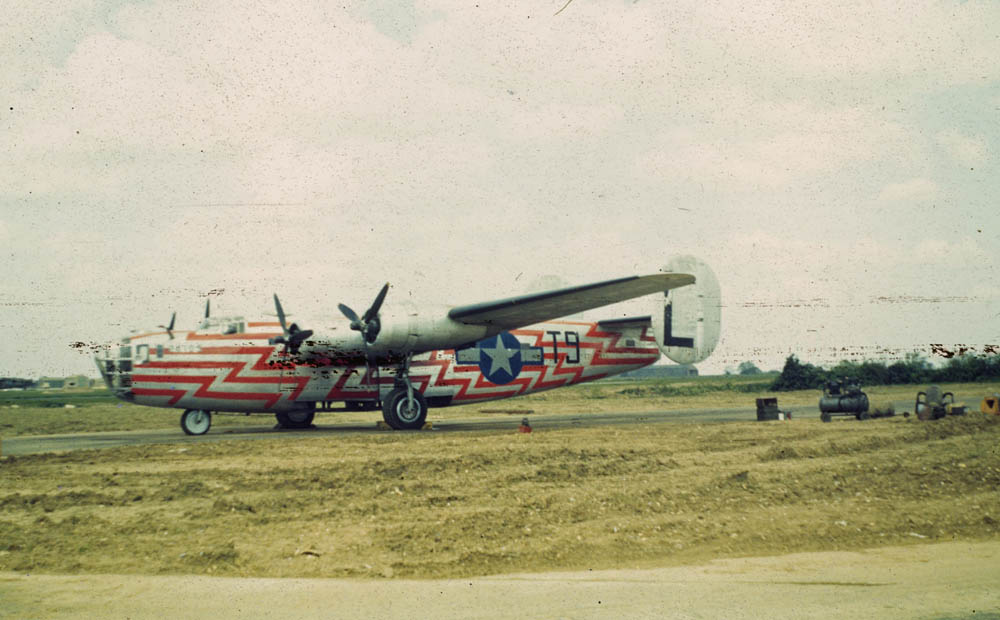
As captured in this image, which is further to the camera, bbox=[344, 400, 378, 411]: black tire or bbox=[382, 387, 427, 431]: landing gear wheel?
bbox=[344, 400, 378, 411]: black tire

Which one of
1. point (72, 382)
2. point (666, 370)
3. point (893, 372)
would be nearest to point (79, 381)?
point (72, 382)

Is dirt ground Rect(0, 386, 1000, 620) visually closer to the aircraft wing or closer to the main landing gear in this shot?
the aircraft wing

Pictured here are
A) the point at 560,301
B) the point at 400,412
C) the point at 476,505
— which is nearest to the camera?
the point at 476,505

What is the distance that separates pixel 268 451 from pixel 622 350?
12484 mm

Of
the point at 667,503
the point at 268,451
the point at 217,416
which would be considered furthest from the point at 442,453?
the point at 217,416

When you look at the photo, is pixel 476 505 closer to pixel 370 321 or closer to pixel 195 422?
pixel 370 321

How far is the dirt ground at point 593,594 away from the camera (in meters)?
5.57

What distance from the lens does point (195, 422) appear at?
64.5ft

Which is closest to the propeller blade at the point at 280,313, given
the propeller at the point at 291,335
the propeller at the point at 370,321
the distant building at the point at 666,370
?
the propeller at the point at 291,335

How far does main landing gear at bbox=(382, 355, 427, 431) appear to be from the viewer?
64.1 ft

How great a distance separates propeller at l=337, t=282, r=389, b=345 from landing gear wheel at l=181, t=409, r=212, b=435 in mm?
4591

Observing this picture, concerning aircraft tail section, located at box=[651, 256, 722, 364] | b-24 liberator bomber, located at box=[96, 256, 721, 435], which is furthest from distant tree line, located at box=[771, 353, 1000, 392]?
b-24 liberator bomber, located at box=[96, 256, 721, 435]

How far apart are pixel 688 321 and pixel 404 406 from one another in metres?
8.77

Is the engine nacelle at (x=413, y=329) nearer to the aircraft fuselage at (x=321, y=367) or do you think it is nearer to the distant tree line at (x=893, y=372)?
the aircraft fuselage at (x=321, y=367)
